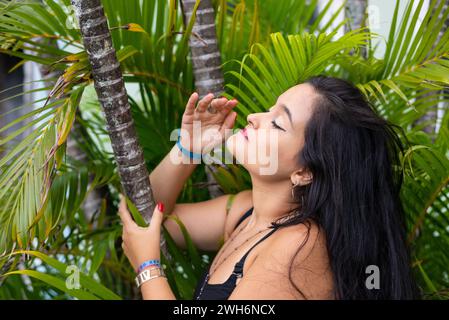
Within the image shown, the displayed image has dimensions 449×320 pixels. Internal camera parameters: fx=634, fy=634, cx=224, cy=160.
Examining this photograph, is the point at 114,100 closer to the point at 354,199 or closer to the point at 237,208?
the point at 237,208

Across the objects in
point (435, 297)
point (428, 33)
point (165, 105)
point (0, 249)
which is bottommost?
point (435, 297)

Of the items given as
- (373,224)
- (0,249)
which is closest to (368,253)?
(373,224)

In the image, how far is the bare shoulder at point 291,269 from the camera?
1287 millimetres

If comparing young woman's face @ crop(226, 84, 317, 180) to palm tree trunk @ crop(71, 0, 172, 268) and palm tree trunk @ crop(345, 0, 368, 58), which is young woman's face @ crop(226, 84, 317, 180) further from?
palm tree trunk @ crop(345, 0, 368, 58)

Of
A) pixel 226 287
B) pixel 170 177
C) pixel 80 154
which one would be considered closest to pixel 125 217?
pixel 170 177

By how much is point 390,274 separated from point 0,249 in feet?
2.91

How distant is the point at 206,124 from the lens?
163cm

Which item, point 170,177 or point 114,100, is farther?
point 170,177

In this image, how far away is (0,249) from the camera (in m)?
1.45

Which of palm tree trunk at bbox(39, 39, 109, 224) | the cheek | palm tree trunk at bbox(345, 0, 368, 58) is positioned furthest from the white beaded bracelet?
palm tree trunk at bbox(345, 0, 368, 58)

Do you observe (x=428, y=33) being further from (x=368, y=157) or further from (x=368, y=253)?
(x=368, y=253)

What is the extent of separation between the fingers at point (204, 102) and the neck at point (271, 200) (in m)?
0.22

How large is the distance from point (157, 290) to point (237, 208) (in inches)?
15.6

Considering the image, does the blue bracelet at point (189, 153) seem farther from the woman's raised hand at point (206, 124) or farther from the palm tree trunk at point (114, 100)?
the palm tree trunk at point (114, 100)
